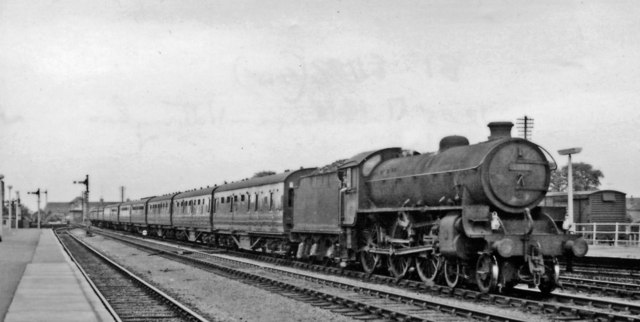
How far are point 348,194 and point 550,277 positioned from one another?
6128 millimetres

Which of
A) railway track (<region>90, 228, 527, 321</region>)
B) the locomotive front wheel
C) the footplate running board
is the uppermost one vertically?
the footplate running board

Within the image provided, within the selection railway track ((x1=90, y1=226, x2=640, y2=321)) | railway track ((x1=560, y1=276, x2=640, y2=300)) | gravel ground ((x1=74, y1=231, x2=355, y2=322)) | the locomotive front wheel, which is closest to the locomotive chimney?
railway track ((x1=90, y1=226, x2=640, y2=321))

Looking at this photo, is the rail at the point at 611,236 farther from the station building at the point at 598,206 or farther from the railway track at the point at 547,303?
the railway track at the point at 547,303

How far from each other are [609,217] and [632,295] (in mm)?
26170

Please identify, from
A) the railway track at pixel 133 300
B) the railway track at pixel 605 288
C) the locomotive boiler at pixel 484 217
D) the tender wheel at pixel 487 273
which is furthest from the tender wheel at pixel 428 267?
the railway track at pixel 133 300

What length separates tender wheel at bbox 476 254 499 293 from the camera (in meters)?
12.4

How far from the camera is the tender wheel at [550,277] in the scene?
12842 mm

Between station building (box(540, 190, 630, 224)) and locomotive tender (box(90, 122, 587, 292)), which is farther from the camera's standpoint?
station building (box(540, 190, 630, 224))

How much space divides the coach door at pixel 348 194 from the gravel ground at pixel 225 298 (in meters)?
3.29

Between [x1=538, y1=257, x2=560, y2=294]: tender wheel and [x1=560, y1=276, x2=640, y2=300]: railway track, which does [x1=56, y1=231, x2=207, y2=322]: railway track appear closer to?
[x1=538, y1=257, x2=560, y2=294]: tender wheel

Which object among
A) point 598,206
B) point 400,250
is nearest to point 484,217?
point 400,250

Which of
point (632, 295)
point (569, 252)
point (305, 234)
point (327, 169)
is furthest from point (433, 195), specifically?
point (305, 234)

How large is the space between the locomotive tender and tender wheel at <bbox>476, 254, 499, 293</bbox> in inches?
0.7

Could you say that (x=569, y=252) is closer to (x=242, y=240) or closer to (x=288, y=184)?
(x=288, y=184)
